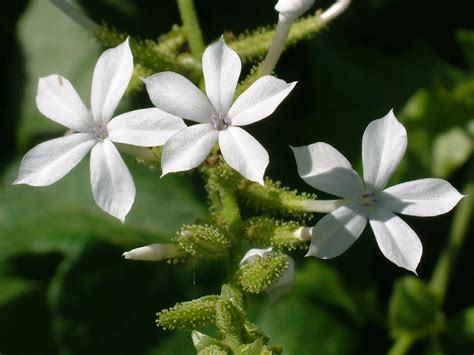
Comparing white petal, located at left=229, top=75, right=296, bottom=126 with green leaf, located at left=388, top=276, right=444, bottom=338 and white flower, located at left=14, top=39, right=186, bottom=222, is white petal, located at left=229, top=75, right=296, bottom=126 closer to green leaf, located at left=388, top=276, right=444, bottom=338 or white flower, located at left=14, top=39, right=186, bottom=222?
white flower, located at left=14, top=39, right=186, bottom=222

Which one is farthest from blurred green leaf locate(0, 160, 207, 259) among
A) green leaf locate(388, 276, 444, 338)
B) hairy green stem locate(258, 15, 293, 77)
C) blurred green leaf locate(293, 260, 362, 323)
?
hairy green stem locate(258, 15, 293, 77)

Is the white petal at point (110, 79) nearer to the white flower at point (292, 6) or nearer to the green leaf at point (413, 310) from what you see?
the white flower at point (292, 6)

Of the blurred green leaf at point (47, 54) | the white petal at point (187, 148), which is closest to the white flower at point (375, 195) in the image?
the white petal at point (187, 148)

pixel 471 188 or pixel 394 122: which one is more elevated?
pixel 394 122

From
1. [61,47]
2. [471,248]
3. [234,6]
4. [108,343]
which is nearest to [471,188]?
[471,248]

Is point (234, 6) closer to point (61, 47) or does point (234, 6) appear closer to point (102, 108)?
point (61, 47)

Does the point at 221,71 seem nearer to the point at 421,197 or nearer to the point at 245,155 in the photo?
the point at 245,155

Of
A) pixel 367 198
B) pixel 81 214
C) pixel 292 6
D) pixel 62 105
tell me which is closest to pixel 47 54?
pixel 81 214
